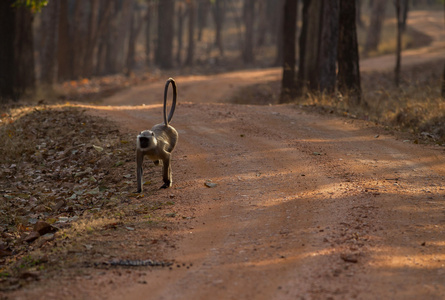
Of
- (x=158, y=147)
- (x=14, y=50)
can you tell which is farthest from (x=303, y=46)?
(x=158, y=147)

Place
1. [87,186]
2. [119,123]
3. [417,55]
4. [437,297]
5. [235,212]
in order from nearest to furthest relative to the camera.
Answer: [437,297], [235,212], [87,186], [119,123], [417,55]

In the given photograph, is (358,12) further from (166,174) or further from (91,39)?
(166,174)

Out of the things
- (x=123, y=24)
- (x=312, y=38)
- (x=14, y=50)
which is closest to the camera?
(x=14, y=50)

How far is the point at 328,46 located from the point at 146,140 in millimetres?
10009

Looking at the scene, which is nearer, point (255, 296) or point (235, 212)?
point (255, 296)

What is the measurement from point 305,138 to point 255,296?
6.30 m

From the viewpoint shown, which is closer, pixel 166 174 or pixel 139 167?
pixel 139 167

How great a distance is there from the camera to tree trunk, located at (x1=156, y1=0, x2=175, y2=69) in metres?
34.1

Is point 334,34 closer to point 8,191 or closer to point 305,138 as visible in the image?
point 305,138

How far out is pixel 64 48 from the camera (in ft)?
83.0

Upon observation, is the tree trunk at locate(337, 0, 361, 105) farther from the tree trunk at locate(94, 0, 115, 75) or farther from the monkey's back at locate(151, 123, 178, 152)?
the tree trunk at locate(94, 0, 115, 75)

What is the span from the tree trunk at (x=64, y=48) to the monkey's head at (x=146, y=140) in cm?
1946

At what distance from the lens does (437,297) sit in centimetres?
472

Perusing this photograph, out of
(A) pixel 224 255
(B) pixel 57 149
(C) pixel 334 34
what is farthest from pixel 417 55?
(A) pixel 224 255
